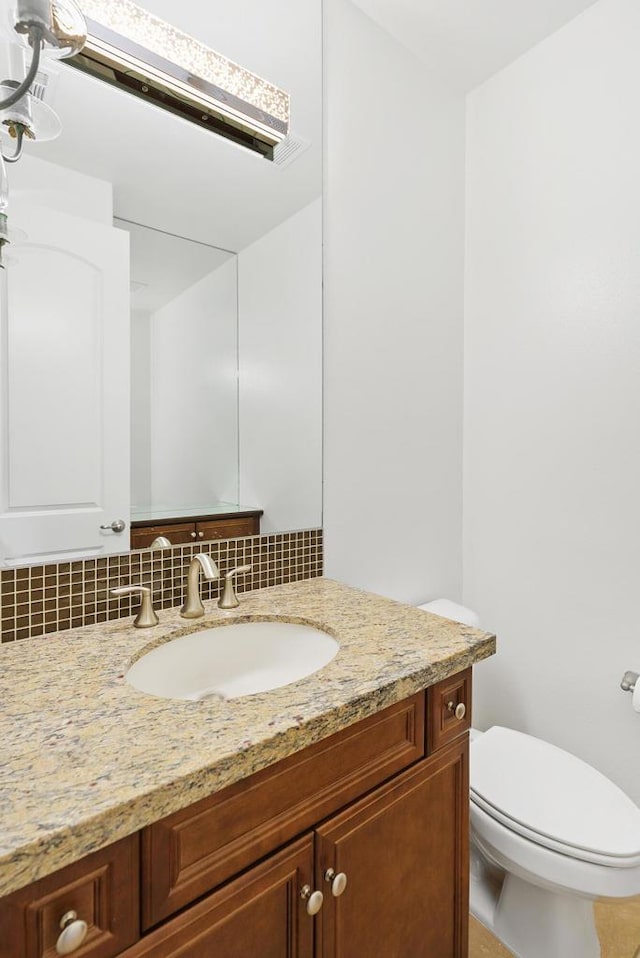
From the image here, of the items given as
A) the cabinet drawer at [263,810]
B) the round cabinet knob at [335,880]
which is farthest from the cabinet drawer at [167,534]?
the round cabinet knob at [335,880]

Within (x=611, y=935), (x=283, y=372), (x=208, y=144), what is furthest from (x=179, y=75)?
(x=611, y=935)

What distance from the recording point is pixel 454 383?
1.82 metres

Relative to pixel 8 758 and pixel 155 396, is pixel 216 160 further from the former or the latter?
pixel 8 758

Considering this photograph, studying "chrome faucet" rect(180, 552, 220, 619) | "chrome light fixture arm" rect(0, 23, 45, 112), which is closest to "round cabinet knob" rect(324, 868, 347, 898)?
"chrome faucet" rect(180, 552, 220, 619)

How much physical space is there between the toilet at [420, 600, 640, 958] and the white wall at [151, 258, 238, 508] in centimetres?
99

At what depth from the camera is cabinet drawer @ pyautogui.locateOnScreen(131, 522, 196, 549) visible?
1.12 metres

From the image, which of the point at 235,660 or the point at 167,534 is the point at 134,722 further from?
the point at 167,534

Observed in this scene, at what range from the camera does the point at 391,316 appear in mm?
1592

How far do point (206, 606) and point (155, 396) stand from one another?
1.63 feet

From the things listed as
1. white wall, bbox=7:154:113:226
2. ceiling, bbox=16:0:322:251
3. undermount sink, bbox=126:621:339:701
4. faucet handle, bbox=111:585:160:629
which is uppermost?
ceiling, bbox=16:0:322:251

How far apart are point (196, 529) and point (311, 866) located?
71 centimetres

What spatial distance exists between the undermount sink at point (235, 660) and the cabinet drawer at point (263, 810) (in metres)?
0.21

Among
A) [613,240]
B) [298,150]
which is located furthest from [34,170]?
[613,240]

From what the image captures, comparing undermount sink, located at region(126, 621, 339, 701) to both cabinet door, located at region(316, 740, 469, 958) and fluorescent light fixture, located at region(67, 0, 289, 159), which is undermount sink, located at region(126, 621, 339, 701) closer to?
cabinet door, located at region(316, 740, 469, 958)
